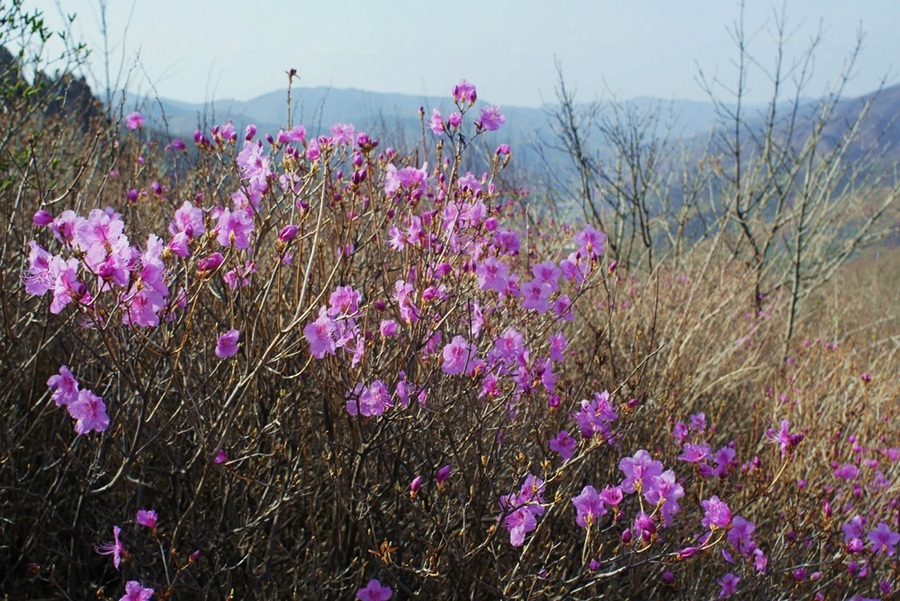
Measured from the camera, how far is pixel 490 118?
221 cm

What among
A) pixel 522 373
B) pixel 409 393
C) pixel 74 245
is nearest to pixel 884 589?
pixel 522 373

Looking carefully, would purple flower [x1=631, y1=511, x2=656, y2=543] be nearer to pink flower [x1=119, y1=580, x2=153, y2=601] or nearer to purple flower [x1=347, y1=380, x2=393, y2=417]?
purple flower [x1=347, y1=380, x2=393, y2=417]

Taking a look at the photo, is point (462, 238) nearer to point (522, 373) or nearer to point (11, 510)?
point (522, 373)

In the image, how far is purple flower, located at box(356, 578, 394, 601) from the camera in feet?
6.51

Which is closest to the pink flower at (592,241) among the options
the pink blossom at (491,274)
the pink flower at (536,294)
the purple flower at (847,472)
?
the pink flower at (536,294)

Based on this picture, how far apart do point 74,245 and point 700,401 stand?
3.71 meters

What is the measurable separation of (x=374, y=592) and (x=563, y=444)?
757 millimetres

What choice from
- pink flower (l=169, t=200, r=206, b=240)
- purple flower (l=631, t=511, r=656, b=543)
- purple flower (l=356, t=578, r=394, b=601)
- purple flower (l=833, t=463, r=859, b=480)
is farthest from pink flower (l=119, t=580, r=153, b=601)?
purple flower (l=833, t=463, r=859, b=480)

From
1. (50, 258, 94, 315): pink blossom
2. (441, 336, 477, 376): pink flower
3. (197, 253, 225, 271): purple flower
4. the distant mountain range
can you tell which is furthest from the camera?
the distant mountain range

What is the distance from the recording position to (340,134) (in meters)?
2.38

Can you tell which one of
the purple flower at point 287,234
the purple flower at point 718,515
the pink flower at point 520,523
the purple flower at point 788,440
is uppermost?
the purple flower at point 287,234

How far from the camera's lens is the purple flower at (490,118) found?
2.18 metres

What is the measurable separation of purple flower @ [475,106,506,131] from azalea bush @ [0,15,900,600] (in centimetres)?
2

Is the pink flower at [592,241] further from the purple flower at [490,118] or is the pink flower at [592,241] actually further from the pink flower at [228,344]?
the pink flower at [228,344]
